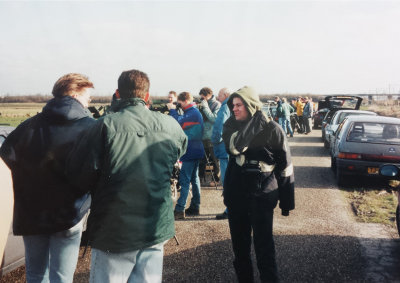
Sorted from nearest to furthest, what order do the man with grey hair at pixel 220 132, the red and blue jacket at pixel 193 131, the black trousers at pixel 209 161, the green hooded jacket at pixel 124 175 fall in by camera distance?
the green hooded jacket at pixel 124 175 → the man with grey hair at pixel 220 132 → the red and blue jacket at pixel 193 131 → the black trousers at pixel 209 161

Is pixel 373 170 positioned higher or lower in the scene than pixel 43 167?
lower

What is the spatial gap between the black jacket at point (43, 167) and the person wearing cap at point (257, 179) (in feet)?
4.70

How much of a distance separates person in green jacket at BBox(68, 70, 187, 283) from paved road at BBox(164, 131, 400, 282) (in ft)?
6.49

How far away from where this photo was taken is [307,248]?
15.9 feet

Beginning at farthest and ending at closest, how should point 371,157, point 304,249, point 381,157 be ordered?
point 371,157 < point 381,157 < point 304,249

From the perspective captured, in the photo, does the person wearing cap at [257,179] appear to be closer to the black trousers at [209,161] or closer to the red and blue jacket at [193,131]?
the red and blue jacket at [193,131]

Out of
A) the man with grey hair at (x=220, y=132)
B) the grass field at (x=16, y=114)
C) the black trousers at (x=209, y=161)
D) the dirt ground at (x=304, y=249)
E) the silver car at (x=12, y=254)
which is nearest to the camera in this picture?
the silver car at (x=12, y=254)

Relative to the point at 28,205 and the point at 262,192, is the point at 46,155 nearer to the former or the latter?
the point at 28,205

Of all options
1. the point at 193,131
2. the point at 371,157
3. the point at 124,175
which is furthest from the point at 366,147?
the point at 124,175

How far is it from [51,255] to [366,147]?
22.6 ft

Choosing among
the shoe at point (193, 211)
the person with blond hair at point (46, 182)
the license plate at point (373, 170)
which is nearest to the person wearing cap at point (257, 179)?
the person with blond hair at point (46, 182)

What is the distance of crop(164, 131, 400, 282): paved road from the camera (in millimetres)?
4113

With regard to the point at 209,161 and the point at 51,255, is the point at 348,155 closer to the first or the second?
the point at 209,161

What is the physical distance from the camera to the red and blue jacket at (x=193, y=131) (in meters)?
5.92
